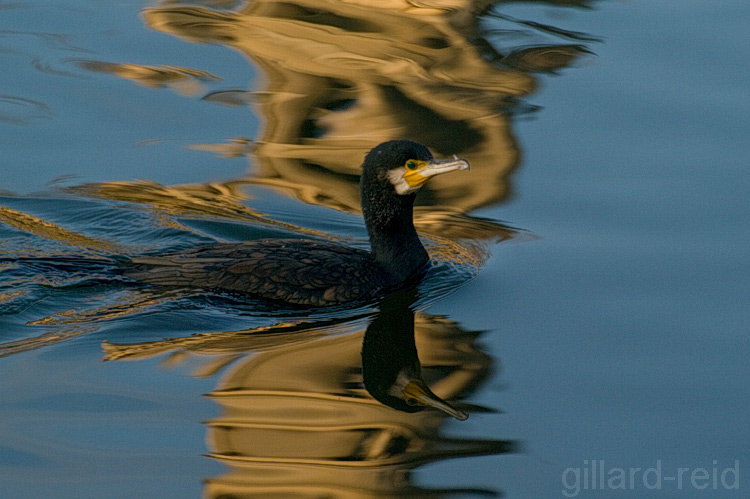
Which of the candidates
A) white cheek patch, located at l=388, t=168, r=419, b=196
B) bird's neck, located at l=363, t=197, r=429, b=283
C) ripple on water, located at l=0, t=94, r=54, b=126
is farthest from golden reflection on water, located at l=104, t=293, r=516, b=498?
ripple on water, located at l=0, t=94, r=54, b=126

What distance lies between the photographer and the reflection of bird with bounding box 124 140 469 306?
24.2 feet

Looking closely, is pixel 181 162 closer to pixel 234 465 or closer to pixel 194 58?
pixel 194 58

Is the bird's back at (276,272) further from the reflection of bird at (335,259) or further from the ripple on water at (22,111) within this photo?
the ripple on water at (22,111)

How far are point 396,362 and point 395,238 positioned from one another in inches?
51.5

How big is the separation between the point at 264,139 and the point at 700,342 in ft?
15.9

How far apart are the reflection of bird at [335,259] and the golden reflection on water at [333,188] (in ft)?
0.88

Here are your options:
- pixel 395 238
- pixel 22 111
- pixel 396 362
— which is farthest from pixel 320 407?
pixel 22 111

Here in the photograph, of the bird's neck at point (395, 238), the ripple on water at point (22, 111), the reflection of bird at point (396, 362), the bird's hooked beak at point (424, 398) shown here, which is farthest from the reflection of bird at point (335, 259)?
the ripple on water at point (22, 111)

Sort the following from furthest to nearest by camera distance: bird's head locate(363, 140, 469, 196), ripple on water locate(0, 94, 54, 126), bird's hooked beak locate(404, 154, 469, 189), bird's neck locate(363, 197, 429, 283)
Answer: ripple on water locate(0, 94, 54, 126), bird's neck locate(363, 197, 429, 283), bird's head locate(363, 140, 469, 196), bird's hooked beak locate(404, 154, 469, 189)

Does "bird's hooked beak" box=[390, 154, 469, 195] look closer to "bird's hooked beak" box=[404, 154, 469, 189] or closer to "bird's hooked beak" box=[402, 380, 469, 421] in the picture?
"bird's hooked beak" box=[404, 154, 469, 189]

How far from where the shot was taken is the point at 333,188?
9508mm

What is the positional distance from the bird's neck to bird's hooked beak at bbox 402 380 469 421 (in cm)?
149

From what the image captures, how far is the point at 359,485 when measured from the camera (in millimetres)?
5367

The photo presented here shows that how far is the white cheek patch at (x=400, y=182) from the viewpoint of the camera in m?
7.50
